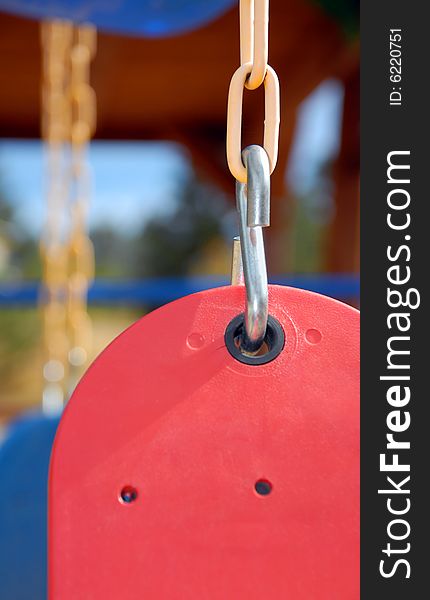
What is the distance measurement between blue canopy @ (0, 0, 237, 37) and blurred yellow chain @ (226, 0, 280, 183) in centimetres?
57

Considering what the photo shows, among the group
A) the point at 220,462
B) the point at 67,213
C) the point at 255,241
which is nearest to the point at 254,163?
the point at 255,241

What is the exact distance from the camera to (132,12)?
3.01 feet

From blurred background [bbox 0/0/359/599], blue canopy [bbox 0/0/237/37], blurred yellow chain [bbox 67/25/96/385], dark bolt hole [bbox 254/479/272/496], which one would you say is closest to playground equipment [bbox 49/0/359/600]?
dark bolt hole [bbox 254/479/272/496]

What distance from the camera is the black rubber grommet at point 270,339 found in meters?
0.38

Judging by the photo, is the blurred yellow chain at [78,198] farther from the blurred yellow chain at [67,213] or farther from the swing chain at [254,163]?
the swing chain at [254,163]

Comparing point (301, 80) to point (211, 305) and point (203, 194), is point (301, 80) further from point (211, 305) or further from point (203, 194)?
point (203, 194)

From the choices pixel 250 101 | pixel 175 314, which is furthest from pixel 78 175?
pixel 250 101

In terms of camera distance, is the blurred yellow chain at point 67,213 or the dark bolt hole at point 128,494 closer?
the dark bolt hole at point 128,494

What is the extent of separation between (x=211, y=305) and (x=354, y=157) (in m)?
3.54

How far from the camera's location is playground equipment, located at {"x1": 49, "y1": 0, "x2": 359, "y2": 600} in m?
0.36

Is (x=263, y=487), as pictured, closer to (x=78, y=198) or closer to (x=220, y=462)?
(x=220, y=462)

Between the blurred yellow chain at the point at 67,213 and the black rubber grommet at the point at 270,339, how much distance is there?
0.90m

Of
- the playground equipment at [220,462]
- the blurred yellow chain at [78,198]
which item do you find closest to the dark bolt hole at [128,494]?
the playground equipment at [220,462]

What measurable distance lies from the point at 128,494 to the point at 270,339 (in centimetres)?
10
